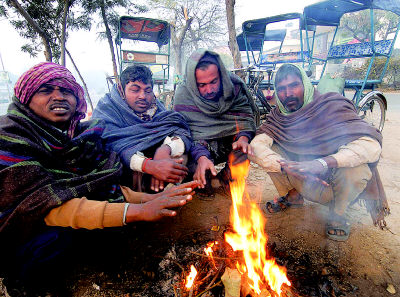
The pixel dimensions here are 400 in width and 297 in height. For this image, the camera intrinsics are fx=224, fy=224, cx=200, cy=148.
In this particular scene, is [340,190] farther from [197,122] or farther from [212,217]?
[197,122]

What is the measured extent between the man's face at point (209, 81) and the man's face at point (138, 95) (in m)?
0.64

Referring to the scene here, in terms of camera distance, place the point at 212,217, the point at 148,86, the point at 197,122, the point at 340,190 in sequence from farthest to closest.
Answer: the point at 197,122 → the point at 212,217 → the point at 148,86 → the point at 340,190

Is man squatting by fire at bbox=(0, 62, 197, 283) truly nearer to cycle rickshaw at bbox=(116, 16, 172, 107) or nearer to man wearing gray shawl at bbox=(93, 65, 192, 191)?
man wearing gray shawl at bbox=(93, 65, 192, 191)

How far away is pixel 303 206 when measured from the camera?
119 inches

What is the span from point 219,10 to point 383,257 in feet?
88.6

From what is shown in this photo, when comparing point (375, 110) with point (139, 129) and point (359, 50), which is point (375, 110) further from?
point (139, 129)

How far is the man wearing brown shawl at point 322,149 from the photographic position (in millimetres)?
2096

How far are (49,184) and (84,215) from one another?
1.04ft

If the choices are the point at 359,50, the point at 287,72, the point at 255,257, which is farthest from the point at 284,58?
the point at 255,257

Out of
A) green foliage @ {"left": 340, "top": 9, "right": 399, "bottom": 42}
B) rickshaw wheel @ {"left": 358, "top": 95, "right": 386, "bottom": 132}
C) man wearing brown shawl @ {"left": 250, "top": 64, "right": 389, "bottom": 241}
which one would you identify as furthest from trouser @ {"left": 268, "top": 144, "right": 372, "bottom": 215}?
green foliage @ {"left": 340, "top": 9, "right": 399, "bottom": 42}

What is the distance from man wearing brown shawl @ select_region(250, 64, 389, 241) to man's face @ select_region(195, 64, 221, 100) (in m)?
0.75

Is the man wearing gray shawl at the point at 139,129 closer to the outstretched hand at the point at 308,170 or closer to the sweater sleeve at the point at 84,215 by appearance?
the sweater sleeve at the point at 84,215

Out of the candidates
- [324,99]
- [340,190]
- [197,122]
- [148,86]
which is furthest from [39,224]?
[324,99]

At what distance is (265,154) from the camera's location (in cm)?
255
